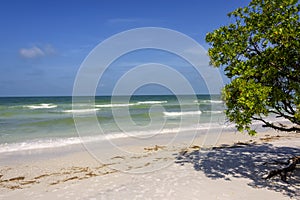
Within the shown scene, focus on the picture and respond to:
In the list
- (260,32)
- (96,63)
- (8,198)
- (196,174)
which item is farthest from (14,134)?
(260,32)

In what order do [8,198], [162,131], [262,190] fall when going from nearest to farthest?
[262,190], [8,198], [162,131]

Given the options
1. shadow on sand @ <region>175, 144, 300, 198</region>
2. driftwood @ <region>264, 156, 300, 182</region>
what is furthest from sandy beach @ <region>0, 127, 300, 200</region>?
driftwood @ <region>264, 156, 300, 182</region>

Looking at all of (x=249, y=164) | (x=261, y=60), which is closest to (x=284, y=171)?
(x=249, y=164)

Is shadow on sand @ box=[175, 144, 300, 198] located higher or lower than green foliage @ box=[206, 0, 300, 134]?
lower

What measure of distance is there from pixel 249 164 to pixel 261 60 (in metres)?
4.26

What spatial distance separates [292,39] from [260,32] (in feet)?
2.44

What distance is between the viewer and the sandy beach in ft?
21.8

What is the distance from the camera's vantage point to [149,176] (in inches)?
315

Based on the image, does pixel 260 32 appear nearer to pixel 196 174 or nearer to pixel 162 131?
pixel 196 174

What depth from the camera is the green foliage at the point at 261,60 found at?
18.3ft

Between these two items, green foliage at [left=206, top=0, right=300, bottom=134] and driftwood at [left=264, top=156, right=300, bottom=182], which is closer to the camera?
green foliage at [left=206, top=0, right=300, bottom=134]

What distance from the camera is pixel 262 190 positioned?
6586 mm

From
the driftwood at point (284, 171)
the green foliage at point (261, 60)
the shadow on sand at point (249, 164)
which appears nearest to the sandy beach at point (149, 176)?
the shadow on sand at point (249, 164)

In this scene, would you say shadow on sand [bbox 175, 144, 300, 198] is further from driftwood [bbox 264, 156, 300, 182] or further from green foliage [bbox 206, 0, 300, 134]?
green foliage [bbox 206, 0, 300, 134]
